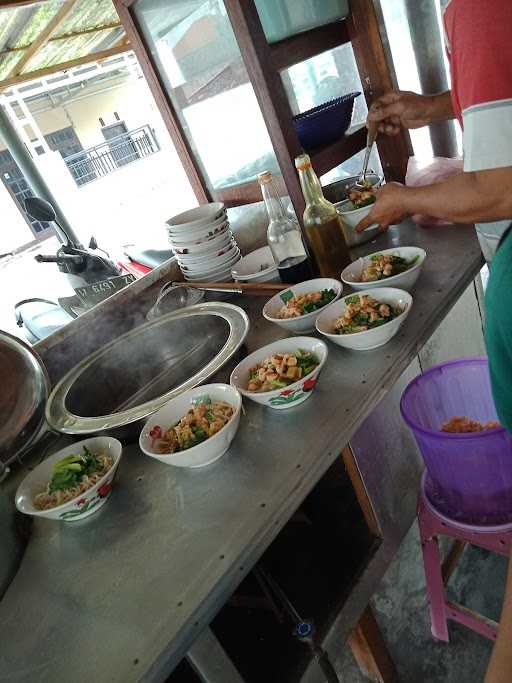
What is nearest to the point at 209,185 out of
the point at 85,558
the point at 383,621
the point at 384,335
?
the point at 384,335

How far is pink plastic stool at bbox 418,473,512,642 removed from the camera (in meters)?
1.48

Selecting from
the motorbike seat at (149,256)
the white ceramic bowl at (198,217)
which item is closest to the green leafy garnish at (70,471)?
the white ceramic bowl at (198,217)

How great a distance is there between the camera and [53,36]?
4609 millimetres

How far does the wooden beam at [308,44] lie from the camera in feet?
6.20

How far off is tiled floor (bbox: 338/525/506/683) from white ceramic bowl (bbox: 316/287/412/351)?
54.8 inches

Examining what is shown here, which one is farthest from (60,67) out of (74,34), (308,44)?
(308,44)

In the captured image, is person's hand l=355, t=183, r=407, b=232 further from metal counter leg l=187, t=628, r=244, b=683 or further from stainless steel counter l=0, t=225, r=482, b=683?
metal counter leg l=187, t=628, r=244, b=683

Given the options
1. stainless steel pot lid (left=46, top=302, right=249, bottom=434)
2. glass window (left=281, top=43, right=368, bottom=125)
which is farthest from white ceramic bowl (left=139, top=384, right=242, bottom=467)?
glass window (left=281, top=43, right=368, bottom=125)

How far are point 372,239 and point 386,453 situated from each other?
1.04 m

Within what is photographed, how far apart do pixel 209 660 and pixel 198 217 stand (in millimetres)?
1847

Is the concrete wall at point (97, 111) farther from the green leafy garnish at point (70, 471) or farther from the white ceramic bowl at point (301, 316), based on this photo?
the green leafy garnish at point (70, 471)

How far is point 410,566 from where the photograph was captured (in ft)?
7.41

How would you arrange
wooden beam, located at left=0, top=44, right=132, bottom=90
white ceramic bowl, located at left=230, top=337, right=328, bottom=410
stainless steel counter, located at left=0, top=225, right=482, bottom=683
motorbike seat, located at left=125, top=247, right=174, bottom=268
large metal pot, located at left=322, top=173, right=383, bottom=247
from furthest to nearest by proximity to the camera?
1. wooden beam, located at left=0, top=44, right=132, bottom=90
2. motorbike seat, located at left=125, top=247, right=174, bottom=268
3. large metal pot, located at left=322, top=173, right=383, bottom=247
4. white ceramic bowl, located at left=230, top=337, right=328, bottom=410
5. stainless steel counter, located at left=0, top=225, right=482, bottom=683

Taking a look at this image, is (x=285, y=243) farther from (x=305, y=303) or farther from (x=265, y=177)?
(x=305, y=303)
